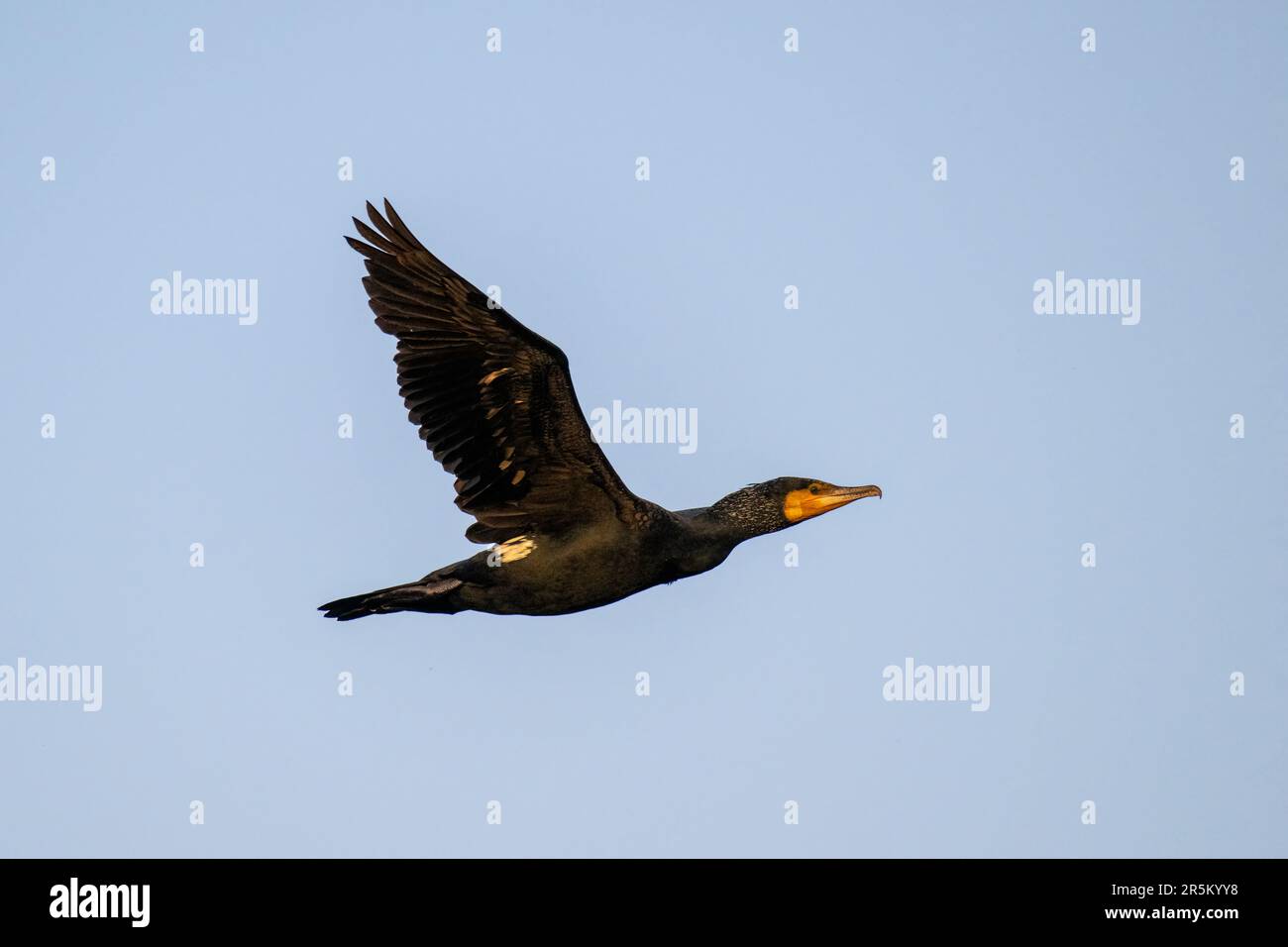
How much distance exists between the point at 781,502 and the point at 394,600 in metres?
3.03

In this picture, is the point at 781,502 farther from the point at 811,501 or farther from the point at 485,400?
the point at 485,400

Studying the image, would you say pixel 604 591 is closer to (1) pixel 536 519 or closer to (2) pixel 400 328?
(1) pixel 536 519

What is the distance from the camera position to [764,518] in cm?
1395

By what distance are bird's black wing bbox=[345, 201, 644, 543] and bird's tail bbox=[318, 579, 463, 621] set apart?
0.50m

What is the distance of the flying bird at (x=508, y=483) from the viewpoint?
13203 millimetres

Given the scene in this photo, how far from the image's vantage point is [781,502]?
46.0 ft

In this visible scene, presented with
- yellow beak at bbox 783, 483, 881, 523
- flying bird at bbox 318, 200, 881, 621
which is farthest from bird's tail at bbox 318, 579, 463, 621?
yellow beak at bbox 783, 483, 881, 523

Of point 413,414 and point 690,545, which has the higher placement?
point 413,414

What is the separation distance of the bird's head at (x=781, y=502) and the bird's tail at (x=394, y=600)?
7.14 ft

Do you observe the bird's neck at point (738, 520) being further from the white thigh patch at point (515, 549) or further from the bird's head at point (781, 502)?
the white thigh patch at point (515, 549)

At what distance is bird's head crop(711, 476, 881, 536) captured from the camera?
13938 millimetres
